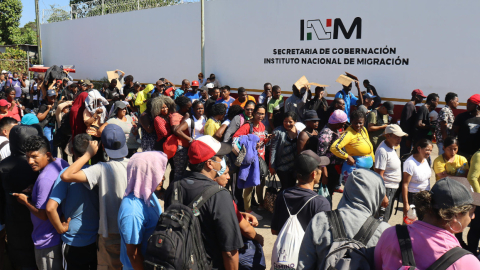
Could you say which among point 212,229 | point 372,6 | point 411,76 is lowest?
point 212,229

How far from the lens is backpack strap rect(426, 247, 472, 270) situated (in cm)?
187

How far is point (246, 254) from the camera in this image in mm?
2799

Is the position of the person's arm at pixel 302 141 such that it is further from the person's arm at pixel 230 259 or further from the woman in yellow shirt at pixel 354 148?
the person's arm at pixel 230 259

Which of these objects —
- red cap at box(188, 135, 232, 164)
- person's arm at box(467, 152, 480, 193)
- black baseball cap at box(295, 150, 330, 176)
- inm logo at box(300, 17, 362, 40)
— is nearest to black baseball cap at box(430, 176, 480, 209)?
black baseball cap at box(295, 150, 330, 176)

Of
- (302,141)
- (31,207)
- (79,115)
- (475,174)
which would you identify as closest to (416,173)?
(475,174)

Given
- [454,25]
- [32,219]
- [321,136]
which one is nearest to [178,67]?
[454,25]

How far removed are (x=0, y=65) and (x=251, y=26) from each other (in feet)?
63.8

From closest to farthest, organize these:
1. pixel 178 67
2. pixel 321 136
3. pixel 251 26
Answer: pixel 321 136
pixel 251 26
pixel 178 67

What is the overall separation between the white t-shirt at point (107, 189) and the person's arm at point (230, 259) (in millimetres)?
994

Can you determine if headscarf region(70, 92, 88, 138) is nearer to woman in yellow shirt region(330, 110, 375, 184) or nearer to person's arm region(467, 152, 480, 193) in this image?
woman in yellow shirt region(330, 110, 375, 184)

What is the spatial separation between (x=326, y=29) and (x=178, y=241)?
11.9 m

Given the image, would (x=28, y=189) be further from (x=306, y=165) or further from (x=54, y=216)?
(x=306, y=165)

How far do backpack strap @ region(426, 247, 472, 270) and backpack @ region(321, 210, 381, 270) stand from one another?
347mm

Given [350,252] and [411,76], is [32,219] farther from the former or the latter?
[411,76]
